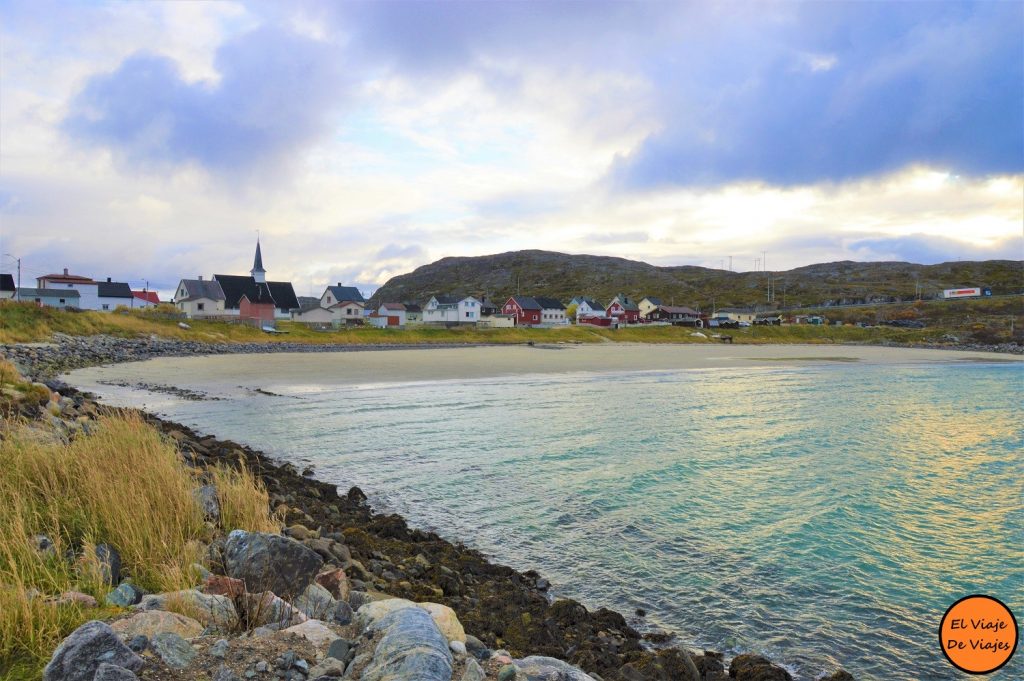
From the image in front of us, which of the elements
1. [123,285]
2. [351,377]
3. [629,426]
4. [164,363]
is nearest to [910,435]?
[629,426]

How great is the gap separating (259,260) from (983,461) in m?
121

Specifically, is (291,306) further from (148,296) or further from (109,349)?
(109,349)

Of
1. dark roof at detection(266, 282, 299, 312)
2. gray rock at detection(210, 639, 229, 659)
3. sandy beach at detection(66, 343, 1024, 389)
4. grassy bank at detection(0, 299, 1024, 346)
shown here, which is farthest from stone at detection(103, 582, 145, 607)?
dark roof at detection(266, 282, 299, 312)

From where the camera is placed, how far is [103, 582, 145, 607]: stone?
5.77 meters

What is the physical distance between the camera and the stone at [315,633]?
17.6 ft

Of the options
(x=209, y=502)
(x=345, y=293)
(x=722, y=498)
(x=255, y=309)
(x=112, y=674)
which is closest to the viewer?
(x=112, y=674)

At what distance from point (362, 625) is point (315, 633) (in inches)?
18.1

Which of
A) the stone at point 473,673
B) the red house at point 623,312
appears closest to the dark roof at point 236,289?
the red house at point 623,312

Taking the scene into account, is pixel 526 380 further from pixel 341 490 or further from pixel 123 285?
pixel 123 285

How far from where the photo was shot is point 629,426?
2648 cm

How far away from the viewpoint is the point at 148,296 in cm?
13325

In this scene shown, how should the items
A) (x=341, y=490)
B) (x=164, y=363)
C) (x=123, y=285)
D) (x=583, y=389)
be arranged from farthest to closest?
(x=123, y=285) → (x=164, y=363) → (x=583, y=389) → (x=341, y=490)

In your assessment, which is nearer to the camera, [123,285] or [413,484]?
[413,484]

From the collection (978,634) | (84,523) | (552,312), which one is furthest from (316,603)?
(552,312)
